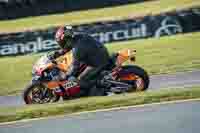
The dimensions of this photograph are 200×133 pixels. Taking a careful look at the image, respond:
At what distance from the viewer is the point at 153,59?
1973 cm

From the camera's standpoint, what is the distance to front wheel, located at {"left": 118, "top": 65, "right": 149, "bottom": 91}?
41.7 feet

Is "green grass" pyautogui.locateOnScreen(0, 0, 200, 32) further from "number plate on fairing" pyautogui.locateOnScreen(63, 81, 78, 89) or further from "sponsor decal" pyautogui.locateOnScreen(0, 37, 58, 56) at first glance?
"number plate on fairing" pyautogui.locateOnScreen(63, 81, 78, 89)

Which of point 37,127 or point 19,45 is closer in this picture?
point 37,127

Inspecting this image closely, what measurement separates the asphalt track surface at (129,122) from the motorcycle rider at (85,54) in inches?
96.1

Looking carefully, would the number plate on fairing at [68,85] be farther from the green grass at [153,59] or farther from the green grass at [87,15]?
the green grass at [87,15]

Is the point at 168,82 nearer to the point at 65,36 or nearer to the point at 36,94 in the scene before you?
the point at 65,36

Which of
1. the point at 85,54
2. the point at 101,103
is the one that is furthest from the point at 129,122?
the point at 85,54

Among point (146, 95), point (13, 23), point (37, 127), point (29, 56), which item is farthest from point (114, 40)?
point (37, 127)

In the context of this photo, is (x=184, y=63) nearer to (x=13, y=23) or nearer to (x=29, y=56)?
(x=29, y=56)

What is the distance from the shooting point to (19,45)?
2184cm

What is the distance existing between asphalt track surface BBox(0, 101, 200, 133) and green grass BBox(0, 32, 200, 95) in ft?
21.6

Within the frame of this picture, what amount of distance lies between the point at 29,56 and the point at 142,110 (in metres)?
12.3

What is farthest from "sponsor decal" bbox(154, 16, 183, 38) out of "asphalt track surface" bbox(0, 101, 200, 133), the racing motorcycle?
"asphalt track surface" bbox(0, 101, 200, 133)

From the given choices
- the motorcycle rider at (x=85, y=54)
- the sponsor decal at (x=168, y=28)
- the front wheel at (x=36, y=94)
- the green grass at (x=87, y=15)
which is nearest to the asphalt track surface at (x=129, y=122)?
the motorcycle rider at (x=85, y=54)
